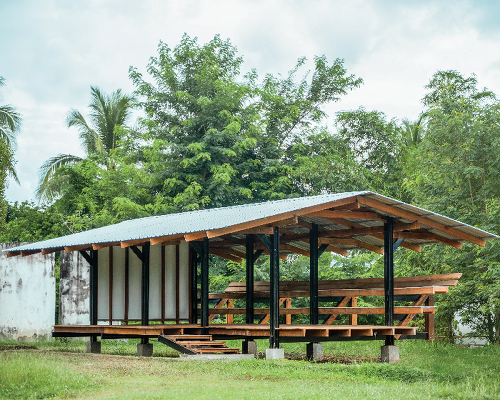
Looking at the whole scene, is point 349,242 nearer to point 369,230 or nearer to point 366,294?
point 369,230

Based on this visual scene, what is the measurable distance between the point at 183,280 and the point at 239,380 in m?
6.84

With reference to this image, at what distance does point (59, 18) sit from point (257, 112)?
525 inches

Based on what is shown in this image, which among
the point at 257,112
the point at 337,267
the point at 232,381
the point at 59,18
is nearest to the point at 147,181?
the point at 257,112

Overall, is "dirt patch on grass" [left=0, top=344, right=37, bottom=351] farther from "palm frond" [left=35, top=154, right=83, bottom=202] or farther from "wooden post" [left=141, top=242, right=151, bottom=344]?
"palm frond" [left=35, top=154, right=83, bottom=202]

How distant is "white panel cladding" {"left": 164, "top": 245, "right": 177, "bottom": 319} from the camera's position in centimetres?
1547

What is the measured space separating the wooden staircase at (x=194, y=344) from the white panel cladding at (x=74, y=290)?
5.85m

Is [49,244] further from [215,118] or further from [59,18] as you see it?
[59,18]

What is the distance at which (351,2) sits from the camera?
1032 inches

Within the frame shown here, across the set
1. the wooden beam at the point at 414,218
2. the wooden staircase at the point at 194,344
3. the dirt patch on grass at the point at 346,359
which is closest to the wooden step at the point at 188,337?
Answer: the wooden staircase at the point at 194,344

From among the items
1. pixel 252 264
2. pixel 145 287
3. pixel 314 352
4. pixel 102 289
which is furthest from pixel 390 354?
pixel 102 289

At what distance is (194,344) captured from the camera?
41.5 feet

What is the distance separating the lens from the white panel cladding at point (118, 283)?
50.4 feet

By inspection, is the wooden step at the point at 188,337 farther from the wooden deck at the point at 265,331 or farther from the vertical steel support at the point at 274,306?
the vertical steel support at the point at 274,306

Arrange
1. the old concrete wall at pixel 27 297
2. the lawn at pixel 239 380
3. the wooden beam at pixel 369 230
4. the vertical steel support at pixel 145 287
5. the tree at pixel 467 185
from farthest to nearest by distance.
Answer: the old concrete wall at pixel 27 297 → the tree at pixel 467 185 → the vertical steel support at pixel 145 287 → the wooden beam at pixel 369 230 → the lawn at pixel 239 380
